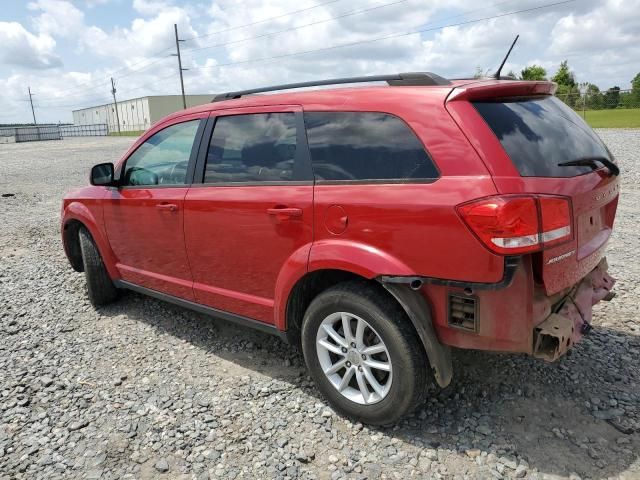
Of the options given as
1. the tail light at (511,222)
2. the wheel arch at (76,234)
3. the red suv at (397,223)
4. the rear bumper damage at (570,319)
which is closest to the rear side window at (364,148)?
the red suv at (397,223)

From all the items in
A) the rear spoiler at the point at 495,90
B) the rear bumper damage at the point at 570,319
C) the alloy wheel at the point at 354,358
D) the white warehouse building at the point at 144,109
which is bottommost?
the alloy wheel at the point at 354,358

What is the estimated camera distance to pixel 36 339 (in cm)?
419

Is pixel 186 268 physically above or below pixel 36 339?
above

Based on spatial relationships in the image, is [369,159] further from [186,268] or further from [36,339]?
[36,339]

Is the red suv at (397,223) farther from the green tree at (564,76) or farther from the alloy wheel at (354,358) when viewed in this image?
the green tree at (564,76)

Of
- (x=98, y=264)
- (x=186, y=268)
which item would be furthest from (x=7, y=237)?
(x=186, y=268)

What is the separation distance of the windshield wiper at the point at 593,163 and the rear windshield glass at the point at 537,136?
0.02m

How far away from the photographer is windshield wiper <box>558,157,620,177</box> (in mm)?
2551

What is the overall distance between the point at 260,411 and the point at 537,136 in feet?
7.16

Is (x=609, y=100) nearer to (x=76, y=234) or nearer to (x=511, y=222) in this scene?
(x=76, y=234)

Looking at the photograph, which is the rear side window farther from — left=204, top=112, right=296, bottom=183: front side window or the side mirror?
the side mirror

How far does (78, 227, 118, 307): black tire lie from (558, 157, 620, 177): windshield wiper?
12.9 feet

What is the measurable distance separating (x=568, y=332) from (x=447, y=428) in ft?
2.80

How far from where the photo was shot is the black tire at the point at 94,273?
4707 millimetres
